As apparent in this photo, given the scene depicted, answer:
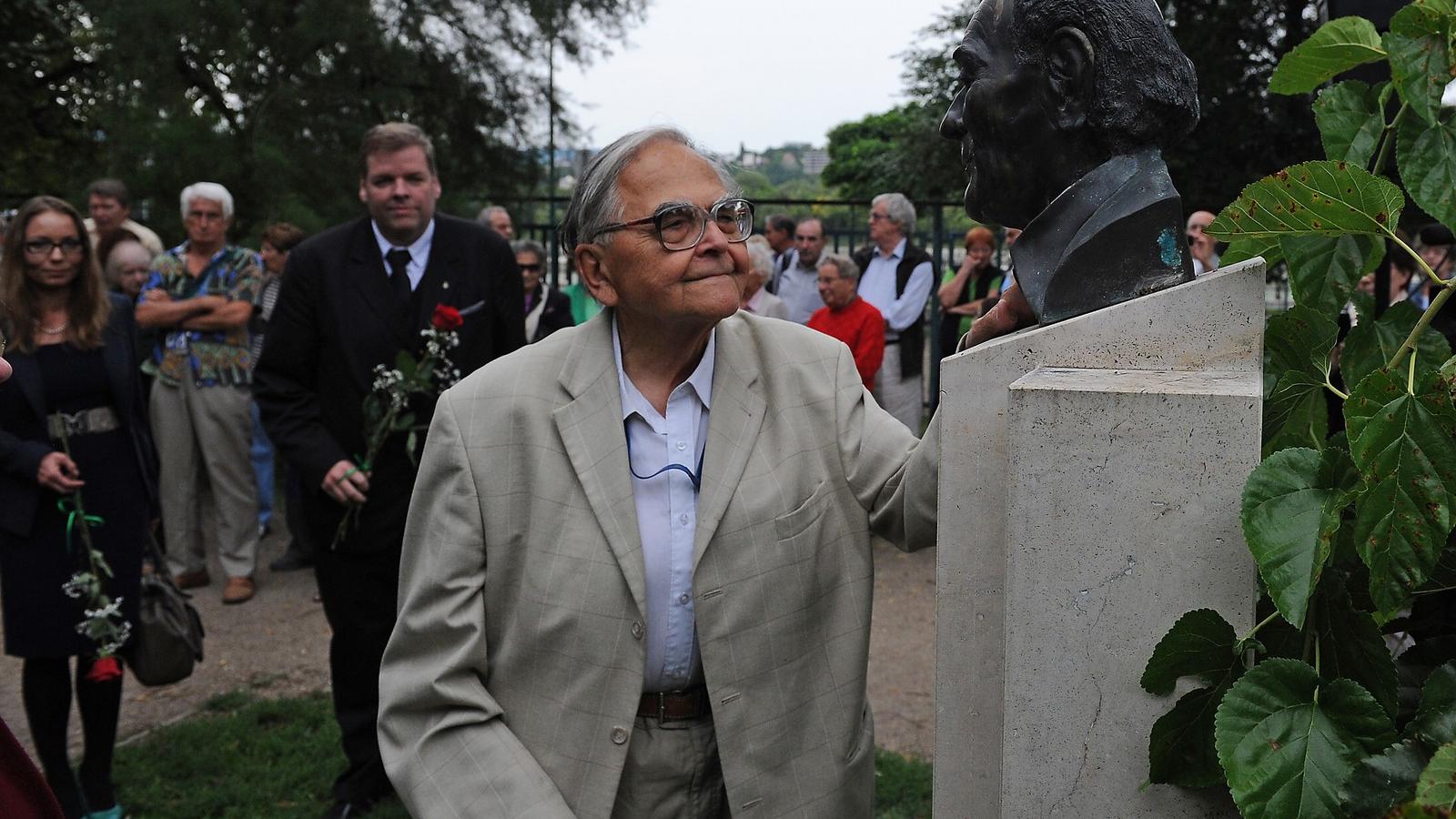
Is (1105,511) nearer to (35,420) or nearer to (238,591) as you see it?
(35,420)

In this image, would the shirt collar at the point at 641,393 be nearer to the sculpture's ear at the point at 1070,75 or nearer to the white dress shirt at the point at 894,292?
the sculpture's ear at the point at 1070,75

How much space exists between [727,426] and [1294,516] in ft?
3.30

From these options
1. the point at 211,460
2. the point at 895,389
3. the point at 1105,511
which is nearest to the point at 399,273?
the point at 1105,511

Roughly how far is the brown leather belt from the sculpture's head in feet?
3.24

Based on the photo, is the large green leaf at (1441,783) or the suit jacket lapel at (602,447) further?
the suit jacket lapel at (602,447)

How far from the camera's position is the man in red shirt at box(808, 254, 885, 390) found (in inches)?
281

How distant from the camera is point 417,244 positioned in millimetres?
4074

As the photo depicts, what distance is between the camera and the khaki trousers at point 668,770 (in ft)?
7.25

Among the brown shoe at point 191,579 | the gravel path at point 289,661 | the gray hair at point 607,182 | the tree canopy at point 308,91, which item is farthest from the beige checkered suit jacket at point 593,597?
the tree canopy at point 308,91

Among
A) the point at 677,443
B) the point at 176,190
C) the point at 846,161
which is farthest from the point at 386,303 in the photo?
the point at 846,161

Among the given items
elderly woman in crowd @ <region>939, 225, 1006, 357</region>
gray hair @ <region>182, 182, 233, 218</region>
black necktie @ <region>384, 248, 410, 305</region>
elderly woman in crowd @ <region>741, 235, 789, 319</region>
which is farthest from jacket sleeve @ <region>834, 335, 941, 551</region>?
elderly woman in crowd @ <region>939, 225, 1006, 357</region>

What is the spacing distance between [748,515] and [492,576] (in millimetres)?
458

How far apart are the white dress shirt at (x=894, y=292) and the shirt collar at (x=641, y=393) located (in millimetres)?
5737

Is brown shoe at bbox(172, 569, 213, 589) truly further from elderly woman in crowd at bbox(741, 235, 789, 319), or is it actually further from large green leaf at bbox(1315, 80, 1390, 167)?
large green leaf at bbox(1315, 80, 1390, 167)
